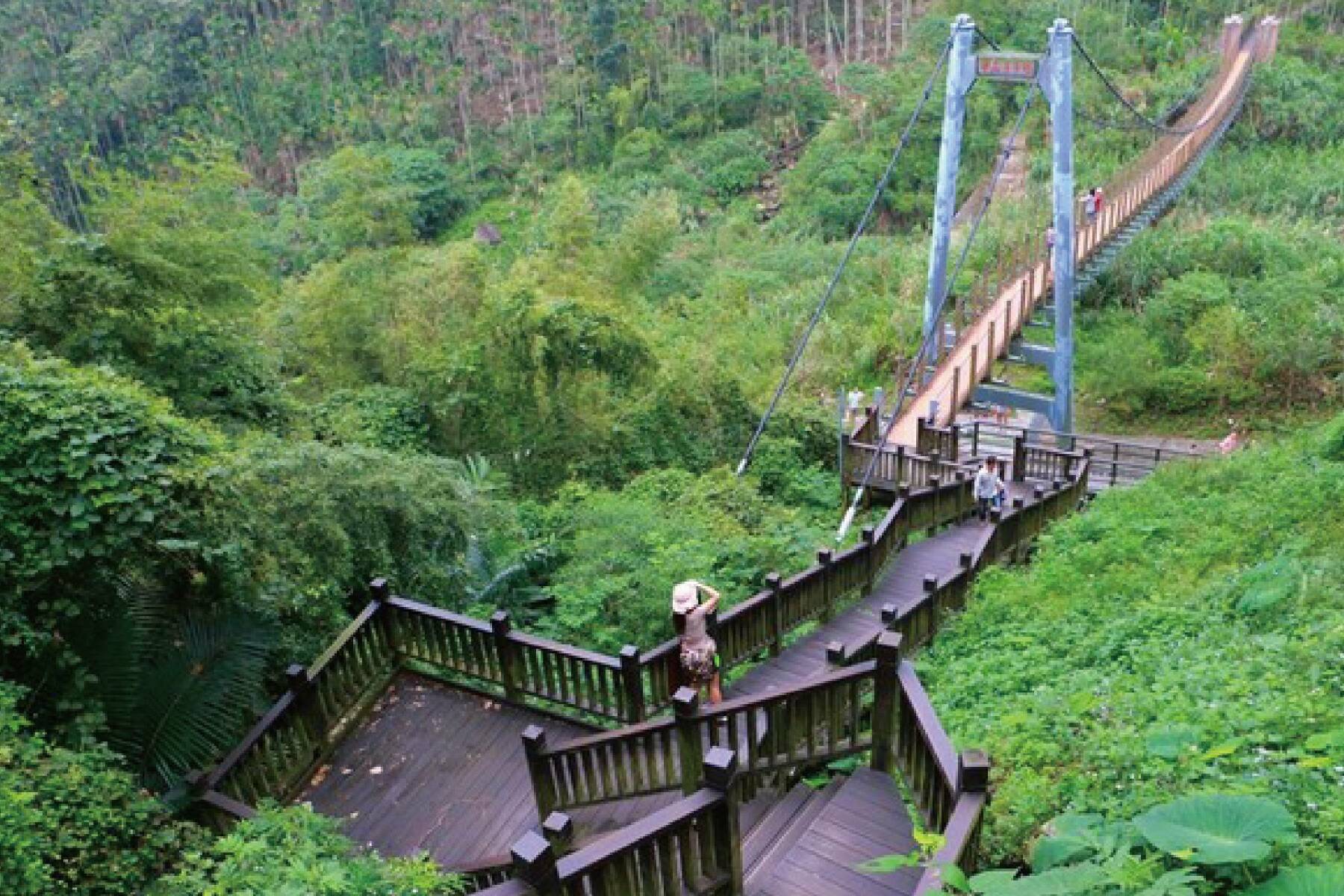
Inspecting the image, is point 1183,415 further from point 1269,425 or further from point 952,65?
point 952,65

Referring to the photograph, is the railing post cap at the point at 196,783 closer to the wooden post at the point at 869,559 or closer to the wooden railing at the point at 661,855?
the wooden railing at the point at 661,855

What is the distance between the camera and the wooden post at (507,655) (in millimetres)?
6004

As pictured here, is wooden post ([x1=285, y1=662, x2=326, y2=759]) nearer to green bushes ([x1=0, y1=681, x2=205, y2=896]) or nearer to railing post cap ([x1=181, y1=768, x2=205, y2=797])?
railing post cap ([x1=181, y1=768, x2=205, y2=797])

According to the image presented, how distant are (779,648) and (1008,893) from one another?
4.13 meters

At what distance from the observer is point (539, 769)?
508cm

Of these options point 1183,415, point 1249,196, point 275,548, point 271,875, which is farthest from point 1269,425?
point 271,875

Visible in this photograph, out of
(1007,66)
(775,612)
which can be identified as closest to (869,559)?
(775,612)

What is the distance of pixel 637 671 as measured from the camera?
18.4 ft

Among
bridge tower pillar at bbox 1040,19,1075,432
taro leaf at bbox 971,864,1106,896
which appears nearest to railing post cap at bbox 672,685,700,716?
taro leaf at bbox 971,864,1106,896

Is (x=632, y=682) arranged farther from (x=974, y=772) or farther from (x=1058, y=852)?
(x=1058, y=852)

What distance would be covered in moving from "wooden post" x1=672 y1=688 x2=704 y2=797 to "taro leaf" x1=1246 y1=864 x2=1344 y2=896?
2.44 meters

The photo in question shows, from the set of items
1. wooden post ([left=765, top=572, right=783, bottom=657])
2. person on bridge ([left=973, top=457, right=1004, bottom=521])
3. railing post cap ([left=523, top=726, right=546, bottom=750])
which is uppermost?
railing post cap ([left=523, top=726, right=546, bottom=750])

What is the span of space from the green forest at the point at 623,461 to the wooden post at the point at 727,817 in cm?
107

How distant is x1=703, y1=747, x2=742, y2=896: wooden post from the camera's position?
3.95m
